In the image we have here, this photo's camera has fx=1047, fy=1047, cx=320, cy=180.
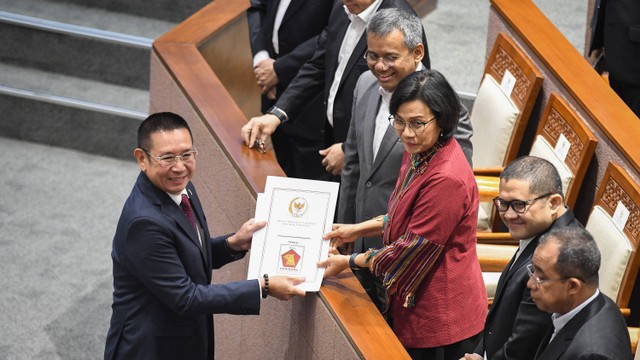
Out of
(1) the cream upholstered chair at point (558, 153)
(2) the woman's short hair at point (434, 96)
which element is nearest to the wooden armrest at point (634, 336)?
(1) the cream upholstered chair at point (558, 153)

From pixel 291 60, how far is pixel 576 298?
220cm

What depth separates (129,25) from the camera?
257 inches

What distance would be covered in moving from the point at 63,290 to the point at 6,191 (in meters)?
0.96

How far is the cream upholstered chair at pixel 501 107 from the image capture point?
4.49m

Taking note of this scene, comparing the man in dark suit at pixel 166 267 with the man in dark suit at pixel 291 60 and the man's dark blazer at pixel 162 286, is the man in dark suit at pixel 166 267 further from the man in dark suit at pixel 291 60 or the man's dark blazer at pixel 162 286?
→ the man in dark suit at pixel 291 60

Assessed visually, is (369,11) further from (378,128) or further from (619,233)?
(619,233)

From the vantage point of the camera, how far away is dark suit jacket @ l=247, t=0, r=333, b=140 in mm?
4379

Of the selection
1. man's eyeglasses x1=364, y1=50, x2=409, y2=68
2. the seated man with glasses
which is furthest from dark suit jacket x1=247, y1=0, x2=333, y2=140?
the seated man with glasses

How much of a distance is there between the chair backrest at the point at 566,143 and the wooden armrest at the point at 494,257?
12.6 inches

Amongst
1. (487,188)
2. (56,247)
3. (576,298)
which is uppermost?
(576,298)

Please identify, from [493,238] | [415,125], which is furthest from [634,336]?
[415,125]

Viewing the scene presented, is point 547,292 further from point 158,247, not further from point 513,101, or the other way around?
point 513,101

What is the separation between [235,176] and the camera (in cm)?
A: 396

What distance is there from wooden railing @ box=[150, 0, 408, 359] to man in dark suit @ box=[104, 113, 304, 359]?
19 centimetres
